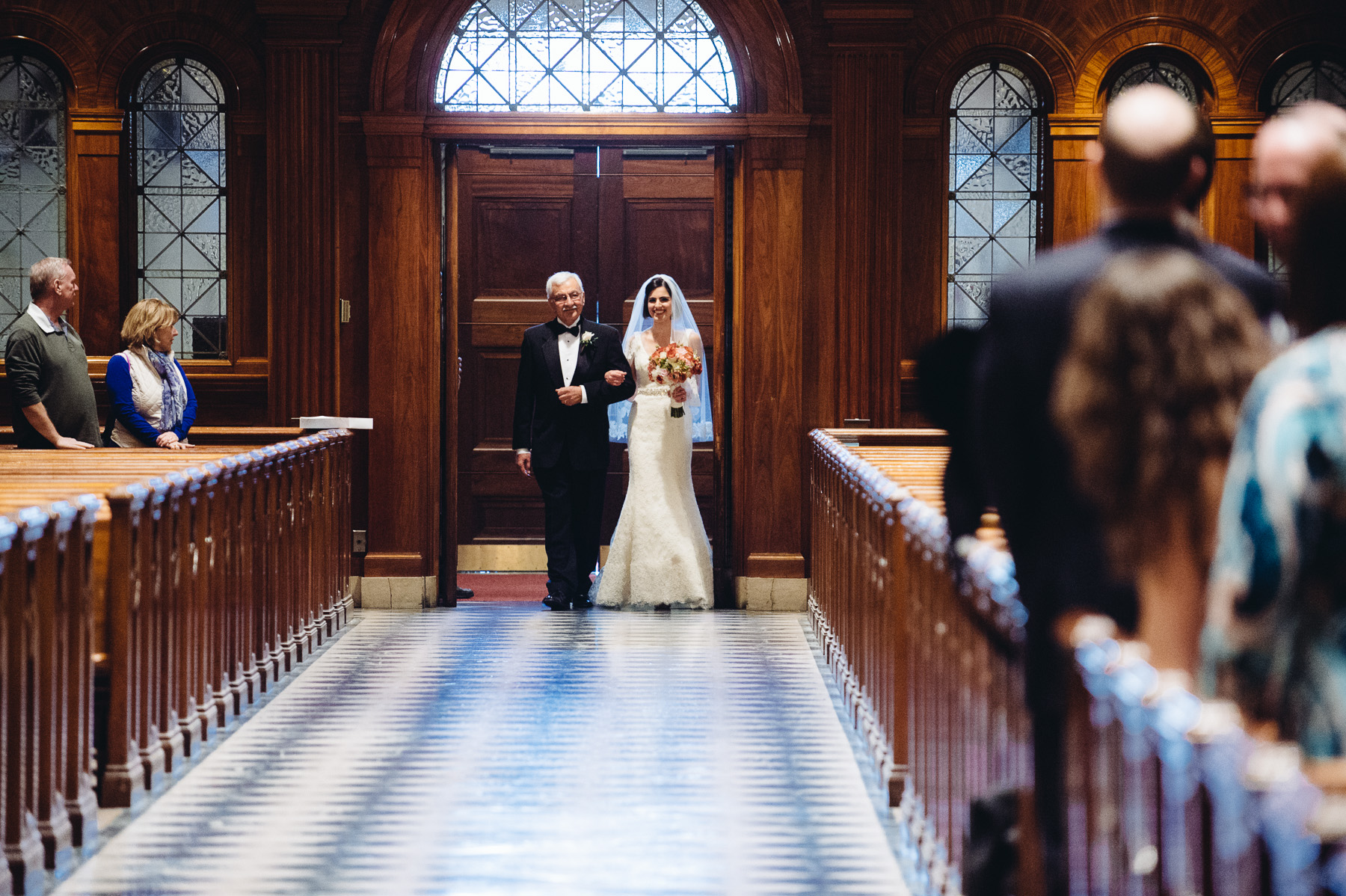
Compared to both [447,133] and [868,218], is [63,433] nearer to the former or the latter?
→ [447,133]

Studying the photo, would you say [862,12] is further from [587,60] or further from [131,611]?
[131,611]

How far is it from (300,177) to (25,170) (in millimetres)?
1662

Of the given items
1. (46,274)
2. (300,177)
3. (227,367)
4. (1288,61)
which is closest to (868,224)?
(1288,61)

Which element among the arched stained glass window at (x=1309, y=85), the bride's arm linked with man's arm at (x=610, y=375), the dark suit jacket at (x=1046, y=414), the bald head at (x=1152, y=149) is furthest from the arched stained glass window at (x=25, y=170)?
the bald head at (x=1152, y=149)

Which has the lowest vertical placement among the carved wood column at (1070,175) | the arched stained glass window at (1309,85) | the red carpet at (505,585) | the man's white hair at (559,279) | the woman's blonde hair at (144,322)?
the red carpet at (505,585)

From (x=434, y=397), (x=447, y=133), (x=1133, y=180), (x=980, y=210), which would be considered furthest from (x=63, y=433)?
(x=1133, y=180)

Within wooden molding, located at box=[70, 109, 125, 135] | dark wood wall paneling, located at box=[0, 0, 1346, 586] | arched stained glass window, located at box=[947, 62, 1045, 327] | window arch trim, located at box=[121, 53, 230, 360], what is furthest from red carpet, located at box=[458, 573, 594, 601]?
wooden molding, located at box=[70, 109, 125, 135]

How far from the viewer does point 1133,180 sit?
2281mm

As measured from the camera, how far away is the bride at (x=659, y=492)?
26.1 feet

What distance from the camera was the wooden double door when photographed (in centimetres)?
859

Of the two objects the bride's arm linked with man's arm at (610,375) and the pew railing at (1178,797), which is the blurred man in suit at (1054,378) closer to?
the pew railing at (1178,797)

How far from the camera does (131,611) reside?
14.2 feet

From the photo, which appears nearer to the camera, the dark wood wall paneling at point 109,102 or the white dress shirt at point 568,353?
the white dress shirt at point 568,353

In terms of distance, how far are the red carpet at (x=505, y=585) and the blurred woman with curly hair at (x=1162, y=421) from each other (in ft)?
20.8
